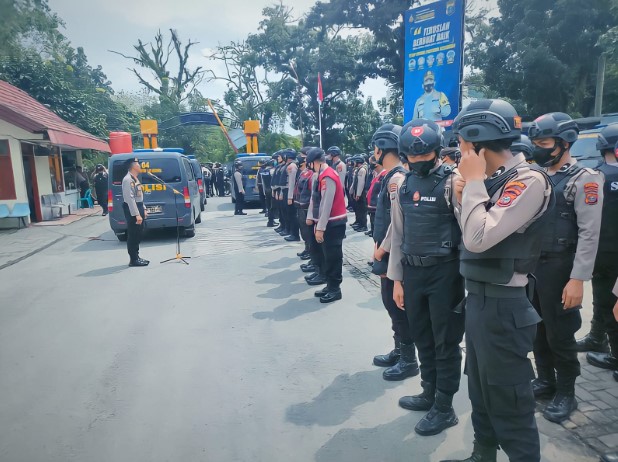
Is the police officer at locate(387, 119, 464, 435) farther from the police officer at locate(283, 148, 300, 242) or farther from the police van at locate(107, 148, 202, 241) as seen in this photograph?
the police van at locate(107, 148, 202, 241)

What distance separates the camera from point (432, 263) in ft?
9.84

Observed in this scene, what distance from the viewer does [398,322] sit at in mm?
3877

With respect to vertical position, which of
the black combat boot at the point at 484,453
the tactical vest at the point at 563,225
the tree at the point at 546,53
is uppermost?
the tree at the point at 546,53

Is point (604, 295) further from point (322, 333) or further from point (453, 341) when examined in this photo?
point (322, 333)

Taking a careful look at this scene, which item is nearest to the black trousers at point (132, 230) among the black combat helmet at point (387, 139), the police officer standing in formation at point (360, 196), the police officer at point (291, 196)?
the police officer at point (291, 196)

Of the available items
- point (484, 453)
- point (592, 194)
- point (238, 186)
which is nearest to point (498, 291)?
point (484, 453)

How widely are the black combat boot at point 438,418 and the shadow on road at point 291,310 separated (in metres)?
2.54

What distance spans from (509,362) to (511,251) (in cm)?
55

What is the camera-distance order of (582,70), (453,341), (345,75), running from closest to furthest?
(453,341) < (582,70) < (345,75)

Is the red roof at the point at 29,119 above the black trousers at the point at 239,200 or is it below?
above

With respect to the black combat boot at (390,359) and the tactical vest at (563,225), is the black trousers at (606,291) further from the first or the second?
the black combat boot at (390,359)

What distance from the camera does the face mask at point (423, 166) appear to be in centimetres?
305

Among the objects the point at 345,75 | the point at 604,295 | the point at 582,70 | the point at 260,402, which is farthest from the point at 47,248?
the point at 345,75

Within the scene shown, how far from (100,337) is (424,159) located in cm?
400
